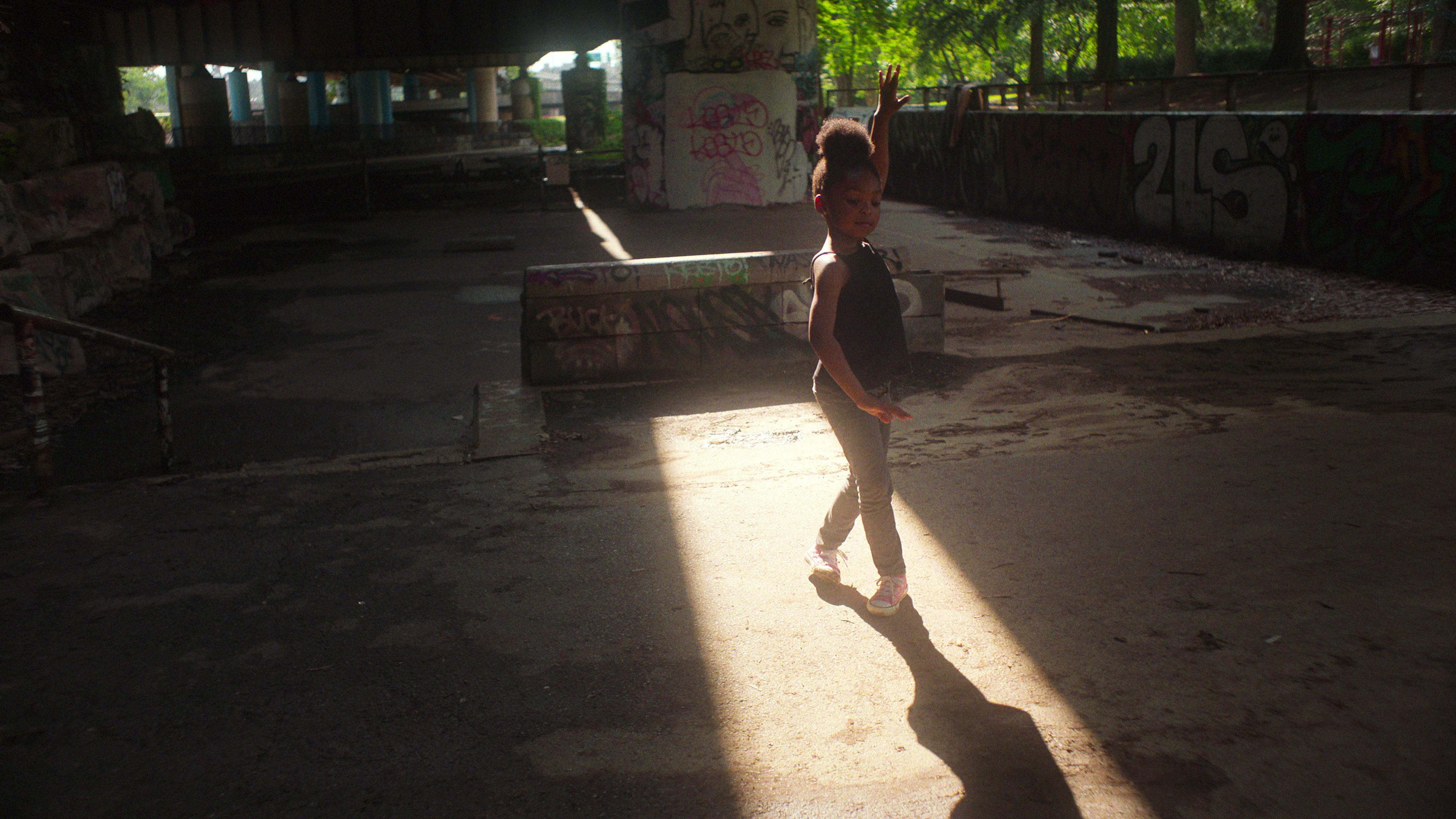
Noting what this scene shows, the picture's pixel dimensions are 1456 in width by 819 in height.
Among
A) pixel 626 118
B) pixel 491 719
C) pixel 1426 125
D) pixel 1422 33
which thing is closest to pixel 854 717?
pixel 491 719

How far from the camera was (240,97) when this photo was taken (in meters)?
69.8

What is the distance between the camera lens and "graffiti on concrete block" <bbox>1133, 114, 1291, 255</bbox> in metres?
12.2

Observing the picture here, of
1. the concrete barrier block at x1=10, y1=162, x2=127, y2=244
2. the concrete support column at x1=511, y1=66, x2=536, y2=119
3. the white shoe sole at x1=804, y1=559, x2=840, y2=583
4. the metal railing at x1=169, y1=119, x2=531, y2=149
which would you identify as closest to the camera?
the white shoe sole at x1=804, y1=559, x2=840, y2=583

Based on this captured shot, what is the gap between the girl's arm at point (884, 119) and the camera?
3.68 meters

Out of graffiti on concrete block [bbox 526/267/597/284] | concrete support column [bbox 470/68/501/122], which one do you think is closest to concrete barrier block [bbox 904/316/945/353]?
graffiti on concrete block [bbox 526/267/597/284]

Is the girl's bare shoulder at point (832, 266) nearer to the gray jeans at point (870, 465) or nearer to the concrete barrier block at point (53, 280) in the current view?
the gray jeans at point (870, 465)

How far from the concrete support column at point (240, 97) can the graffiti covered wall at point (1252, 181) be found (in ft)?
204

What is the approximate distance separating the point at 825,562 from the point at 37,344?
712cm

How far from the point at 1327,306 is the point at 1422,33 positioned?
22.9 metres

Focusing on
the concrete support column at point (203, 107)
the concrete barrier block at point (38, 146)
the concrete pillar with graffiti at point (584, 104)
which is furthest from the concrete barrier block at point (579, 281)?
the concrete pillar with graffiti at point (584, 104)

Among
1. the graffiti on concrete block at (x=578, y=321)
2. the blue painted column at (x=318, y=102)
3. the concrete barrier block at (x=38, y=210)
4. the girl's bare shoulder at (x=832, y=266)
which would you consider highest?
the blue painted column at (x=318, y=102)

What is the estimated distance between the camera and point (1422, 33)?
2709 centimetres

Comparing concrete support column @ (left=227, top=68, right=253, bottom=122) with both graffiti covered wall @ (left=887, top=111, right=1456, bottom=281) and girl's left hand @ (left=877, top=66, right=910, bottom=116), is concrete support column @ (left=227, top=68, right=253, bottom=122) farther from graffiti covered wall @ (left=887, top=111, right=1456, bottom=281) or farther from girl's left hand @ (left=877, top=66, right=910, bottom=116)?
girl's left hand @ (left=877, top=66, right=910, bottom=116)

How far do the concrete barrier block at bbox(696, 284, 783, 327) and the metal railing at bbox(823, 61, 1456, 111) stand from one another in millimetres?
1770
